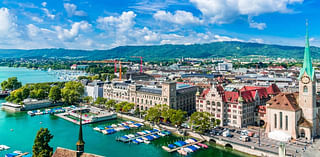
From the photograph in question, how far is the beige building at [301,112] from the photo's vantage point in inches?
2282

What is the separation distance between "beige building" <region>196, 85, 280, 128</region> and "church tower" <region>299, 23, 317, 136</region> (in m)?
13.4

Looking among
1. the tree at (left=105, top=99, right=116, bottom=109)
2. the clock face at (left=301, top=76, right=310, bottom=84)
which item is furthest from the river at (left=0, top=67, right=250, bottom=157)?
the clock face at (left=301, top=76, right=310, bottom=84)

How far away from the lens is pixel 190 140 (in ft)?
197

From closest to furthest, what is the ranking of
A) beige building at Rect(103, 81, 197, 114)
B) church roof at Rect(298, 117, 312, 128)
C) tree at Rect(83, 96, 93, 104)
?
1. church roof at Rect(298, 117, 312, 128)
2. beige building at Rect(103, 81, 197, 114)
3. tree at Rect(83, 96, 93, 104)

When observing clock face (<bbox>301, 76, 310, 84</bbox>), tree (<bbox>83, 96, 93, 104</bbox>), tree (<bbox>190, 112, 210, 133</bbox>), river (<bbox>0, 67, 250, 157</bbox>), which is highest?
clock face (<bbox>301, 76, 310, 84</bbox>)

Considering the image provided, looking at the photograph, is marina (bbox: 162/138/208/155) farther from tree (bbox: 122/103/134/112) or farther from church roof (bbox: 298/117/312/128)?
tree (bbox: 122/103/134/112)

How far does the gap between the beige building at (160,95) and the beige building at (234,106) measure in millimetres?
10031

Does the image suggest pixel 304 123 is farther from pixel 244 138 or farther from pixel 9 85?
pixel 9 85

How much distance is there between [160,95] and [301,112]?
128 ft

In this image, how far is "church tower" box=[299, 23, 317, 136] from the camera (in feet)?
194

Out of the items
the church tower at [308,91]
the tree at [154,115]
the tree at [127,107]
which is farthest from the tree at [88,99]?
the church tower at [308,91]

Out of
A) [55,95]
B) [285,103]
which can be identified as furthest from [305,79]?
[55,95]

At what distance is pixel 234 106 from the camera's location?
69250 millimetres

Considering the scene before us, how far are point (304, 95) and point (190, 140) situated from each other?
27.2 metres
